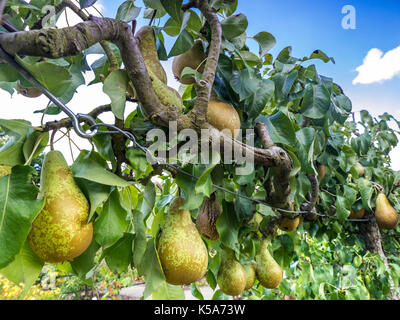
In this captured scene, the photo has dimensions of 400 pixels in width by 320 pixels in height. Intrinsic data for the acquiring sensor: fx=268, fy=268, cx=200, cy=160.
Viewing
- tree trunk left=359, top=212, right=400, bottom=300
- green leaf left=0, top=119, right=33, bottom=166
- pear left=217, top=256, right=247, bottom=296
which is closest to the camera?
green leaf left=0, top=119, right=33, bottom=166

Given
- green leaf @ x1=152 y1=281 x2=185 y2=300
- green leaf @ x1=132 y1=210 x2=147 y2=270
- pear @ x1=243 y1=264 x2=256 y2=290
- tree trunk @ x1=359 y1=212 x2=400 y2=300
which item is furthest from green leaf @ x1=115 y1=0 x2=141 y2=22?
tree trunk @ x1=359 y1=212 x2=400 y2=300

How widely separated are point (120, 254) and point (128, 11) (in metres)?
Answer: 0.53

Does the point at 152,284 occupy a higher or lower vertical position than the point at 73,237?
lower

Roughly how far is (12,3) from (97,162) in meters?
0.37

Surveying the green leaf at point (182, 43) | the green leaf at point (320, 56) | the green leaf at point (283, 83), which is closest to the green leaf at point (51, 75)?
the green leaf at point (182, 43)

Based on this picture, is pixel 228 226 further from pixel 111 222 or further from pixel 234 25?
pixel 234 25

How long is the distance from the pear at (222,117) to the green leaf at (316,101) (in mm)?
270

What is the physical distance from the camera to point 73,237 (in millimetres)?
394

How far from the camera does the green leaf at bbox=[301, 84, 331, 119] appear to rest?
734mm

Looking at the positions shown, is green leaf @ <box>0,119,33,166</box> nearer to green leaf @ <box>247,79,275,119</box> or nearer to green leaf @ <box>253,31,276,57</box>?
green leaf @ <box>247,79,275,119</box>

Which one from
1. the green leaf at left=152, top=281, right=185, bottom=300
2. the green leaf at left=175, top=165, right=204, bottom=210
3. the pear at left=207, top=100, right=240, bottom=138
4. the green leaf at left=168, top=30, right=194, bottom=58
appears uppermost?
the green leaf at left=168, top=30, right=194, bottom=58

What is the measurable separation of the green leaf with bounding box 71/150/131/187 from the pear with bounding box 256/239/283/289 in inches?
34.3
